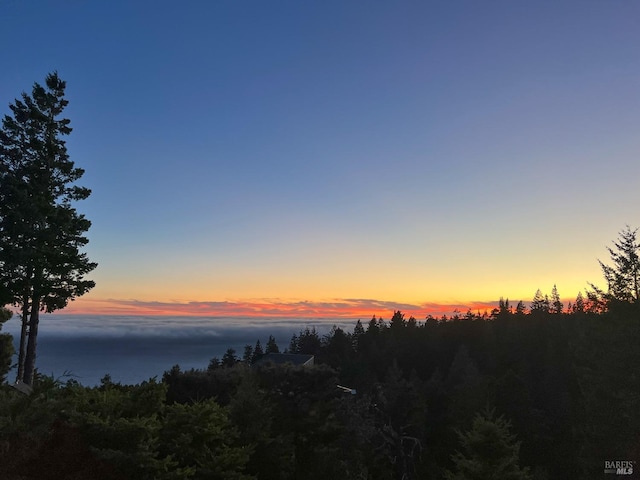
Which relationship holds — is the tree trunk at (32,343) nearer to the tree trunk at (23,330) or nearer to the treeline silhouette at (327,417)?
the tree trunk at (23,330)

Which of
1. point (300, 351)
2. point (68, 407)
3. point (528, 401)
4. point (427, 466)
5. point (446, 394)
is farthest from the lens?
point (300, 351)

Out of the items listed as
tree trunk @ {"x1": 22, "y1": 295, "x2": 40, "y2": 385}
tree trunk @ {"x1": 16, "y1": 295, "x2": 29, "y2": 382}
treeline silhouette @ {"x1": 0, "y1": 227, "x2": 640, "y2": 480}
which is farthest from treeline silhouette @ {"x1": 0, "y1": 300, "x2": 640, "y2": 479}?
tree trunk @ {"x1": 16, "y1": 295, "x2": 29, "y2": 382}

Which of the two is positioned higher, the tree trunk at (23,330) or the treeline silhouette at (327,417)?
the tree trunk at (23,330)

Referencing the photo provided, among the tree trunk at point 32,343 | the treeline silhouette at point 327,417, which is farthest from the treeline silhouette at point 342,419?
the tree trunk at point 32,343

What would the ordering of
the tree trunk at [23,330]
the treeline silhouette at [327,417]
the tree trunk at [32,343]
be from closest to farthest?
1. the treeline silhouette at [327,417]
2. the tree trunk at [32,343]
3. the tree trunk at [23,330]

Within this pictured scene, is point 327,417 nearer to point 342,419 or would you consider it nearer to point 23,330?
point 342,419

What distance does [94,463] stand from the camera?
443 inches

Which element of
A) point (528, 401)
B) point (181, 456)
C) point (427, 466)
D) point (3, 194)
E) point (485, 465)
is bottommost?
point (427, 466)

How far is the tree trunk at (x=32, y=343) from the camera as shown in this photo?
22406 millimetres

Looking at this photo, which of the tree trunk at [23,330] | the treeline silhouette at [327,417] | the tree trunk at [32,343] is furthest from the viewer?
the tree trunk at [23,330]

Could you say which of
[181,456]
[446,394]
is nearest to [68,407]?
[181,456]

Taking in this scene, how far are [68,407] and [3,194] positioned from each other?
14.7 metres

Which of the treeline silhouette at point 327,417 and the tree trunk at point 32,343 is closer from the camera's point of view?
the treeline silhouette at point 327,417

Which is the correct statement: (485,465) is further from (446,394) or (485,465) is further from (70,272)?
(446,394)
